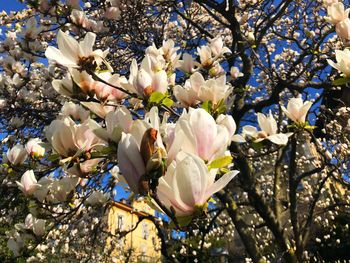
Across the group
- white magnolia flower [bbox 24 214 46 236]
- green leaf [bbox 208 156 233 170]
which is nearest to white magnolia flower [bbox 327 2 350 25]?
green leaf [bbox 208 156 233 170]

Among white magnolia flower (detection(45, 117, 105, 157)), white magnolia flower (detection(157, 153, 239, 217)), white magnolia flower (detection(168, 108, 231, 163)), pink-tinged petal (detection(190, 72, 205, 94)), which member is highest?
pink-tinged petal (detection(190, 72, 205, 94))

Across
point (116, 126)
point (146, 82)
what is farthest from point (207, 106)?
point (116, 126)

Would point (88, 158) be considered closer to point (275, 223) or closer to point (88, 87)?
point (88, 87)

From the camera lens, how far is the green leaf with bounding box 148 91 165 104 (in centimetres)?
129

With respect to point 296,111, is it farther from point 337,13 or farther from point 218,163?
point 218,163

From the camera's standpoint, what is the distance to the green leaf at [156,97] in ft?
4.23

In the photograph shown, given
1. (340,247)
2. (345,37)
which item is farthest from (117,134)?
(340,247)

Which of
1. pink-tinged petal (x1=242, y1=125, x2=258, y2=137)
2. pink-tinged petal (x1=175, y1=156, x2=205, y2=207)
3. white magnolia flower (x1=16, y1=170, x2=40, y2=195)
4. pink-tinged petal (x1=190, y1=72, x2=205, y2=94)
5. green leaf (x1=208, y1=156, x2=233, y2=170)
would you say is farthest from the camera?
white magnolia flower (x1=16, y1=170, x2=40, y2=195)

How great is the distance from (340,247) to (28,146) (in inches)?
447

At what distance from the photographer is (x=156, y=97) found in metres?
1.30

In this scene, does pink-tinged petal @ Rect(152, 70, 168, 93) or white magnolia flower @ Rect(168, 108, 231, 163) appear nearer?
white magnolia flower @ Rect(168, 108, 231, 163)

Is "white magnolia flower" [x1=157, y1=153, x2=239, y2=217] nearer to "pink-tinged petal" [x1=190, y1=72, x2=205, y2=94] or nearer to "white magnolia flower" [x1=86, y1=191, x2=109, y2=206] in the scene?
"pink-tinged petal" [x1=190, y1=72, x2=205, y2=94]

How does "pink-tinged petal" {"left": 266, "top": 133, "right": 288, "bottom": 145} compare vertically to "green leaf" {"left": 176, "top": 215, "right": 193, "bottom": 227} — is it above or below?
above

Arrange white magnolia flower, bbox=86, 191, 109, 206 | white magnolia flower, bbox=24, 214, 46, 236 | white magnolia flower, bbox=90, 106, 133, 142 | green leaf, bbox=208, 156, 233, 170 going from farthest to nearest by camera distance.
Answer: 1. white magnolia flower, bbox=86, 191, 109, 206
2. white magnolia flower, bbox=24, 214, 46, 236
3. white magnolia flower, bbox=90, 106, 133, 142
4. green leaf, bbox=208, 156, 233, 170
